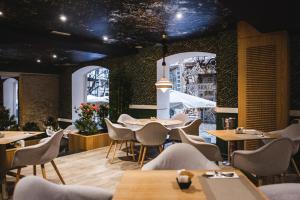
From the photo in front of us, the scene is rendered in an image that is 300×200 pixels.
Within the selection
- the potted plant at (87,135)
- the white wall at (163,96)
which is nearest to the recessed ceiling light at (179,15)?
the white wall at (163,96)

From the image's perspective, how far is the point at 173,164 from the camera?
2.65m

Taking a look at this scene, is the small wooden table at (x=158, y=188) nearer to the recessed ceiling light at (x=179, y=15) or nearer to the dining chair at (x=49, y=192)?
the dining chair at (x=49, y=192)

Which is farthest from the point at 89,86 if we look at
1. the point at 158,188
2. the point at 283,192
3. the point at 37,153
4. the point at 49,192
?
the point at 283,192

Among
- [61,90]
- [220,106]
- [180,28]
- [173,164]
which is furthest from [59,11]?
[61,90]

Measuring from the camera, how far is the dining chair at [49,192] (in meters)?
1.76

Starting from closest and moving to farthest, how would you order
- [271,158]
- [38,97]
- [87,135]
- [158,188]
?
[158,188] → [271,158] → [87,135] → [38,97]

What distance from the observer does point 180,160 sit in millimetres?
2680

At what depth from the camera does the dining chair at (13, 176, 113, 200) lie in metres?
1.76

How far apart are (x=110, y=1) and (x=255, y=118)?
3.44 meters

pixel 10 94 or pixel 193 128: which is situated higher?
pixel 10 94

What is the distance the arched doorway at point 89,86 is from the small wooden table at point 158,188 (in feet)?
28.2

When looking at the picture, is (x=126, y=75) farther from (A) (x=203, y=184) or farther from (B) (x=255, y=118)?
(A) (x=203, y=184)

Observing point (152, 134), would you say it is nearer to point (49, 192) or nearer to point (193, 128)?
point (193, 128)

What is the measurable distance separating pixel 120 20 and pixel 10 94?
394 inches
